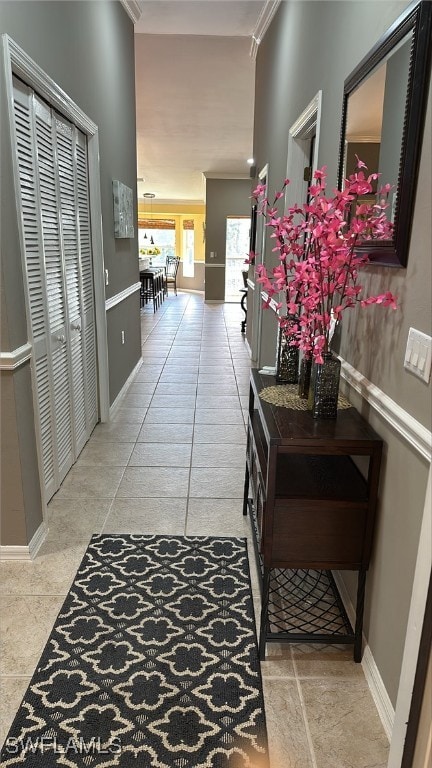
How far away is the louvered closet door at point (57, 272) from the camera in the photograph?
2.33 m

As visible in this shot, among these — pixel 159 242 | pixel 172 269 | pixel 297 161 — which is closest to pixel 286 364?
pixel 297 161

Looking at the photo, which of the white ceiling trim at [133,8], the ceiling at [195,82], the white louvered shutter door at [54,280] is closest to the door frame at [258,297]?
the ceiling at [195,82]

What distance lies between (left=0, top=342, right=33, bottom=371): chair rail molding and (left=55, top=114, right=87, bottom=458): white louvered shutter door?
2.84 ft

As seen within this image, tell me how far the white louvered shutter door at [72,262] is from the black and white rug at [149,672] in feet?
3.85

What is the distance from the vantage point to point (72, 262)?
10.2 feet

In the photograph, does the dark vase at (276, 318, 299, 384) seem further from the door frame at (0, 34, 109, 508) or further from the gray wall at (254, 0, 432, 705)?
the door frame at (0, 34, 109, 508)

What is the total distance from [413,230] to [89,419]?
109 inches

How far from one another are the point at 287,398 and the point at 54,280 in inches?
59.9

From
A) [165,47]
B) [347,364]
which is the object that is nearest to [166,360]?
[165,47]

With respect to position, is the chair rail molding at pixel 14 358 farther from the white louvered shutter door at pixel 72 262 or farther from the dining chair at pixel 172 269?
the dining chair at pixel 172 269

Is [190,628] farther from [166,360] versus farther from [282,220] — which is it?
[166,360]

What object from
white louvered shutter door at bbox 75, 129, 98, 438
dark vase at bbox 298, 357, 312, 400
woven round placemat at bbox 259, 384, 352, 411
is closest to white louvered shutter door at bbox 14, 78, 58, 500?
white louvered shutter door at bbox 75, 129, 98, 438

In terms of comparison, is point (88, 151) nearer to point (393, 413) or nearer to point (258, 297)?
point (258, 297)

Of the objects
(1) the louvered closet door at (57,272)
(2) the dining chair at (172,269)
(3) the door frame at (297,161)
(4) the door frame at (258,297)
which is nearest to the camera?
(1) the louvered closet door at (57,272)
